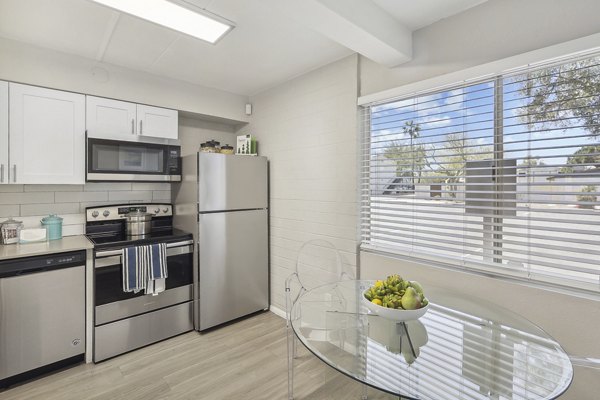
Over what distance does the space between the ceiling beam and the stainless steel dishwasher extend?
2.36 metres

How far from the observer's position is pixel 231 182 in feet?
A: 9.85

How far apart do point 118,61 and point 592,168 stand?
343cm

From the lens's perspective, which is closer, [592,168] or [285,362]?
[592,168]

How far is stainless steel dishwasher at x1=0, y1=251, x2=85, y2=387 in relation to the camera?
202 centimetres

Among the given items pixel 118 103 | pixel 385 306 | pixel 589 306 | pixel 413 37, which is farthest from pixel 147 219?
pixel 589 306

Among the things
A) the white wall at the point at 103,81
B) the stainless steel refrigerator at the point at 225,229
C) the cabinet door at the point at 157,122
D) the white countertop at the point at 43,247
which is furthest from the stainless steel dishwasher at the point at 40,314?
the white wall at the point at 103,81

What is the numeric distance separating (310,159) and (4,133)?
242 cm

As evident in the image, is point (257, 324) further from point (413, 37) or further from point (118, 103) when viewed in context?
point (413, 37)

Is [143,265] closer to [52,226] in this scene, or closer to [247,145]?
[52,226]

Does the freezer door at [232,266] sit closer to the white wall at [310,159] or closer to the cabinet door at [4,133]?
the white wall at [310,159]

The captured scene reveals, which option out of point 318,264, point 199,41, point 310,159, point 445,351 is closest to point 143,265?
point 318,264

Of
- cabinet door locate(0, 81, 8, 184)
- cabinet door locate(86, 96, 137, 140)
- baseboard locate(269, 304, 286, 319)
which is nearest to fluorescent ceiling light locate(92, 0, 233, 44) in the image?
cabinet door locate(86, 96, 137, 140)

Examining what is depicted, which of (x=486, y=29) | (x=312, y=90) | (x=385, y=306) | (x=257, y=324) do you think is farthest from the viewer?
(x=257, y=324)

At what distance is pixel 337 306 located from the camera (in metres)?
1.83
